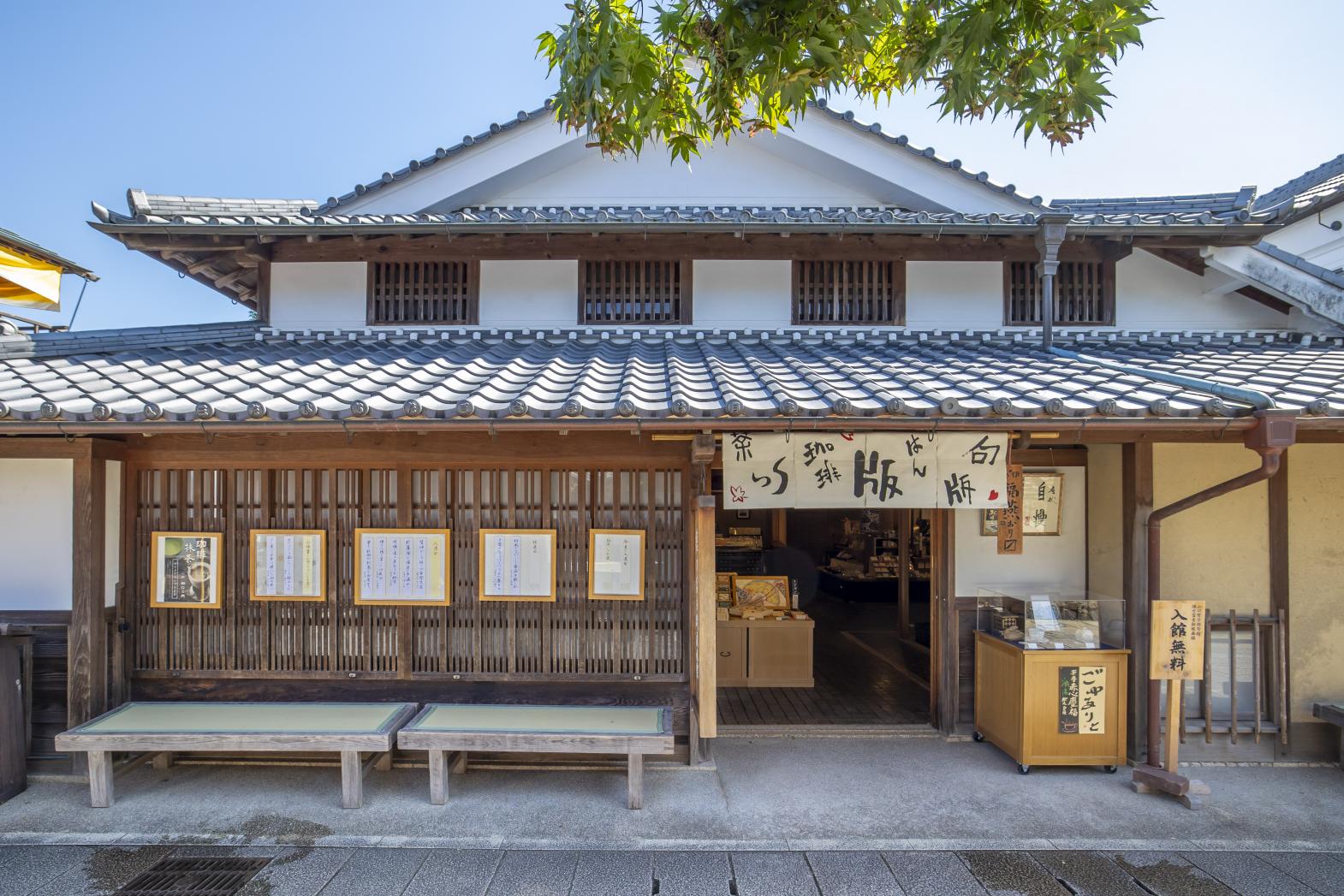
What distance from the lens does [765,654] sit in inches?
339

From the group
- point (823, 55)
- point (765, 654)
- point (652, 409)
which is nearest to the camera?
point (823, 55)

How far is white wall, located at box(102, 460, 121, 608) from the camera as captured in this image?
19.0 ft

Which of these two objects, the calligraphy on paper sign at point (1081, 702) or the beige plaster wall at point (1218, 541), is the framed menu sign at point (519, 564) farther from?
the beige plaster wall at point (1218, 541)

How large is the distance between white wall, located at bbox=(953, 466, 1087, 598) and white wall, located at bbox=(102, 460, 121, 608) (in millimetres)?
8324

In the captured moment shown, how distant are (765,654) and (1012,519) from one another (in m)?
3.63

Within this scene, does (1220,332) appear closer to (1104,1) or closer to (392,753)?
(1104,1)

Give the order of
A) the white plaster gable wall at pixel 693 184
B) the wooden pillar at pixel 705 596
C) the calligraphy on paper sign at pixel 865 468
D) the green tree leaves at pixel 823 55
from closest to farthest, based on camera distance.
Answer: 1. the green tree leaves at pixel 823 55
2. the calligraphy on paper sign at pixel 865 468
3. the wooden pillar at pixel 705 596
4. the white plaster gable wall at pixel 693 184

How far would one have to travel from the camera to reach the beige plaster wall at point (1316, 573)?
6.23 metres

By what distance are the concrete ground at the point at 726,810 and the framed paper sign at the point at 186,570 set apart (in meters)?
1.54

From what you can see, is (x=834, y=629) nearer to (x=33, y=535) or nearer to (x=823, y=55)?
(x=823, y=55)

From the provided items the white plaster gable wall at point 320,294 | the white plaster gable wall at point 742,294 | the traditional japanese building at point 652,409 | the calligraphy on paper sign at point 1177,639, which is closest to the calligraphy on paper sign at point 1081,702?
the traditional japanese building at point 652,409

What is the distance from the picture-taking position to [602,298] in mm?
7484

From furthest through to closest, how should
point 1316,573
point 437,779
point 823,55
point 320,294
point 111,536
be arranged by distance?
point 320,294 → point 1316,573 → point 111,536 → point 437,779 → point 823,55

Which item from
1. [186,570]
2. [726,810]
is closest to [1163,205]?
[726,810]
